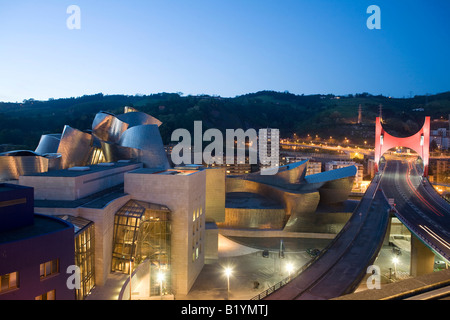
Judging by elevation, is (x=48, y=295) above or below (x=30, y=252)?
below

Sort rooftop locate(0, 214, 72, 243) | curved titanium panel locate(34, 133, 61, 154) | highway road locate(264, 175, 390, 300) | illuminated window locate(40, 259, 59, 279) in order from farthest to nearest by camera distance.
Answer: curved titanium panel locate(34, 133, 61, 154) → highway road locate(264, 175, 390, 300) → illuminated window locate(40, 259, 59, 279) → rooftop locate(0, 214, 72, 243)

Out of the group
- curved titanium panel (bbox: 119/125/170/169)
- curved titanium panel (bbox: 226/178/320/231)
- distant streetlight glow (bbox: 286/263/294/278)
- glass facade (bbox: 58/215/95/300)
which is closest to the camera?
glass facade (bbox: 58/215/95/300)

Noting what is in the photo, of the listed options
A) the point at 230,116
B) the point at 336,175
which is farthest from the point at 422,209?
the point at 230,116

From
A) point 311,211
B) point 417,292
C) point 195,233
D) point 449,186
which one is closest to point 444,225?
point 311,211

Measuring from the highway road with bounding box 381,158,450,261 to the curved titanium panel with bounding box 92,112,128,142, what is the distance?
2426 cm

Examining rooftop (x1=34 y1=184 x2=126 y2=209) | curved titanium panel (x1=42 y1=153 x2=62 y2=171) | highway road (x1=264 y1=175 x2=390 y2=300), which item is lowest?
highway road (x1=264 y1=175 x2=390 y2=300)

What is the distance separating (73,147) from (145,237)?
12.1 meters

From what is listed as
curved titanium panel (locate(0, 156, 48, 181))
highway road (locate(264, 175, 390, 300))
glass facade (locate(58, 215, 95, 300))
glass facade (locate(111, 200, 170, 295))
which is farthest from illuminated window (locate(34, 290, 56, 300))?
curved titanium panel (locate(0, 156, 48, 181))

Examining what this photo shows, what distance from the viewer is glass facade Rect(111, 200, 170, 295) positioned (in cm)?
1703

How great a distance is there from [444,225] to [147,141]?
23.2 meters

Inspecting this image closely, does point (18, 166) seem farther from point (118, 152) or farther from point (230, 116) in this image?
point (230, 116)

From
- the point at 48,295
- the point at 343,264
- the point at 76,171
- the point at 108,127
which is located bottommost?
the point at 343,264

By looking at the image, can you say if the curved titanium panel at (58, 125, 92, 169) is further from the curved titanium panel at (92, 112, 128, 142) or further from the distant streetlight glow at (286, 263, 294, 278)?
the distant streetlight glow at (286, 263, 294, 278)

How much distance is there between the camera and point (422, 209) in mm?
29594
